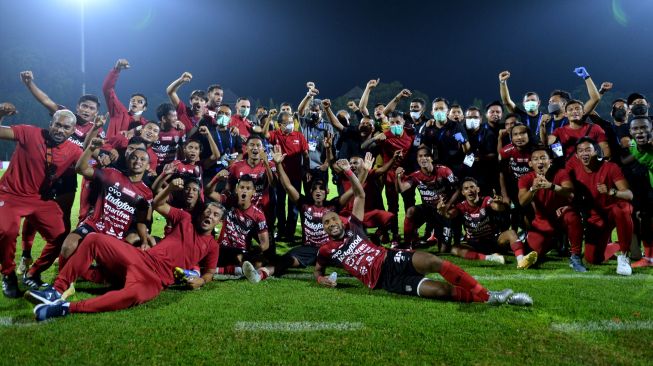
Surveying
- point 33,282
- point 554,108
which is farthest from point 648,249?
point 33,282

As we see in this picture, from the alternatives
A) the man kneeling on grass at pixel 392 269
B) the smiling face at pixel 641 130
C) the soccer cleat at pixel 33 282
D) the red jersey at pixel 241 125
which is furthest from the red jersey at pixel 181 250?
the smiling face at pixel 641 130

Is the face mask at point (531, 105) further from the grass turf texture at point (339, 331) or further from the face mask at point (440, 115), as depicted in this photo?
the grass turf texture at point (339, 331)

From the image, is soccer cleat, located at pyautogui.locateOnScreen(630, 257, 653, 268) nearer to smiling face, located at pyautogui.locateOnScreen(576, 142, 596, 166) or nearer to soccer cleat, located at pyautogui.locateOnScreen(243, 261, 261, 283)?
smiling face, located at pyautogui.locateOnScreen(576, 142, 596, 166)

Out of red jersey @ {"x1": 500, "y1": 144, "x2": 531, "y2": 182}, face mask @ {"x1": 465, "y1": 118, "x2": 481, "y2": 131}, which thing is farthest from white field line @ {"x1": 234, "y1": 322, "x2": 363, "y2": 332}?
face mask @ {"x1": 465, "y1": 118, "x2": 481, "y2": 131}

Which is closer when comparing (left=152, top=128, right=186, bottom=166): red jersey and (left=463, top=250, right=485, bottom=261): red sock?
(left=463, top=250, right=485, bottom=261): red sock

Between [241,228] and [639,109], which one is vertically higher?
[639,109]

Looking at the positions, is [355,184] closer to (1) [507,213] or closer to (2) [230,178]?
(2) [230,178]

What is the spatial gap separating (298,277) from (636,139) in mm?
4642

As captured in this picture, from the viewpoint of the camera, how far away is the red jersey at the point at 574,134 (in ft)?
22.9

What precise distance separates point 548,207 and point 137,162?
5.36 metres

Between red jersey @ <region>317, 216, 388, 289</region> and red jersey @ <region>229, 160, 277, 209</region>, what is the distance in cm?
220

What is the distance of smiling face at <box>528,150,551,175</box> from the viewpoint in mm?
6356

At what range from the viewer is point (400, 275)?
4.78 m

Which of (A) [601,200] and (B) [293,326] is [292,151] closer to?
(A) [601,200]
